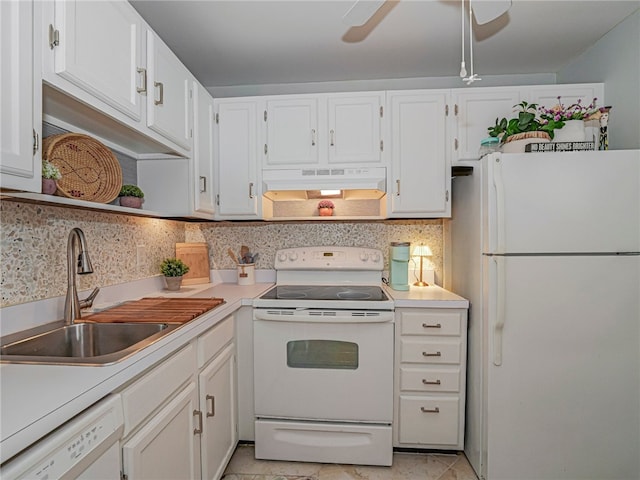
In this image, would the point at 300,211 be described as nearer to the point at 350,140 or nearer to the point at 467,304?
the point at 350,140

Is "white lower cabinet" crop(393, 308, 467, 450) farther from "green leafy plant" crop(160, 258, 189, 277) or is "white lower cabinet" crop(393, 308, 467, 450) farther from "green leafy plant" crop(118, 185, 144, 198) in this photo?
"green leafy plant" crop(118, 185, 144, 198)

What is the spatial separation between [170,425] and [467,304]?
1597 millimetres

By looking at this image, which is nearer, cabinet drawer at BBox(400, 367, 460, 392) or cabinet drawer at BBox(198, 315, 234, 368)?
cabinet drawer at BBox(198, 315, 234, 368)

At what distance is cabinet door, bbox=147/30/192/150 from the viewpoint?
59.9 inches

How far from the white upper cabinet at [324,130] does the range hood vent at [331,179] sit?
0.05 m

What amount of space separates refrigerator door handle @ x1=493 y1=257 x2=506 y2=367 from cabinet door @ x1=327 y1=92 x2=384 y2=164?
998 mm

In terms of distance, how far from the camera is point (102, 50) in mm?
1218

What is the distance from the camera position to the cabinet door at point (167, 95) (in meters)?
1.52

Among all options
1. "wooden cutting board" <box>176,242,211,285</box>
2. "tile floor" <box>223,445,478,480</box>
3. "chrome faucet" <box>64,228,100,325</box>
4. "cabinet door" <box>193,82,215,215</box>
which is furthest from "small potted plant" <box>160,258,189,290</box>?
"tile floor" <box>223,445,478,480</box>

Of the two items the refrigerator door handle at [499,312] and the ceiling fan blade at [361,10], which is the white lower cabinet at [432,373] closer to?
the refrigerator door handle at [499,312]

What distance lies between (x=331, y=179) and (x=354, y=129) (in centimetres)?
37

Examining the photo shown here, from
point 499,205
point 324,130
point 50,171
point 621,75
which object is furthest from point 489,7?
point 50,171

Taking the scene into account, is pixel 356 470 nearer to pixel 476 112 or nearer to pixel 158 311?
pixel 158 311

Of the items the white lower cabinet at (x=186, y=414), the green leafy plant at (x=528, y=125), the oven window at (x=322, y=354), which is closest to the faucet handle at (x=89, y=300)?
the white lower cabinet at (x=186, y=414)
